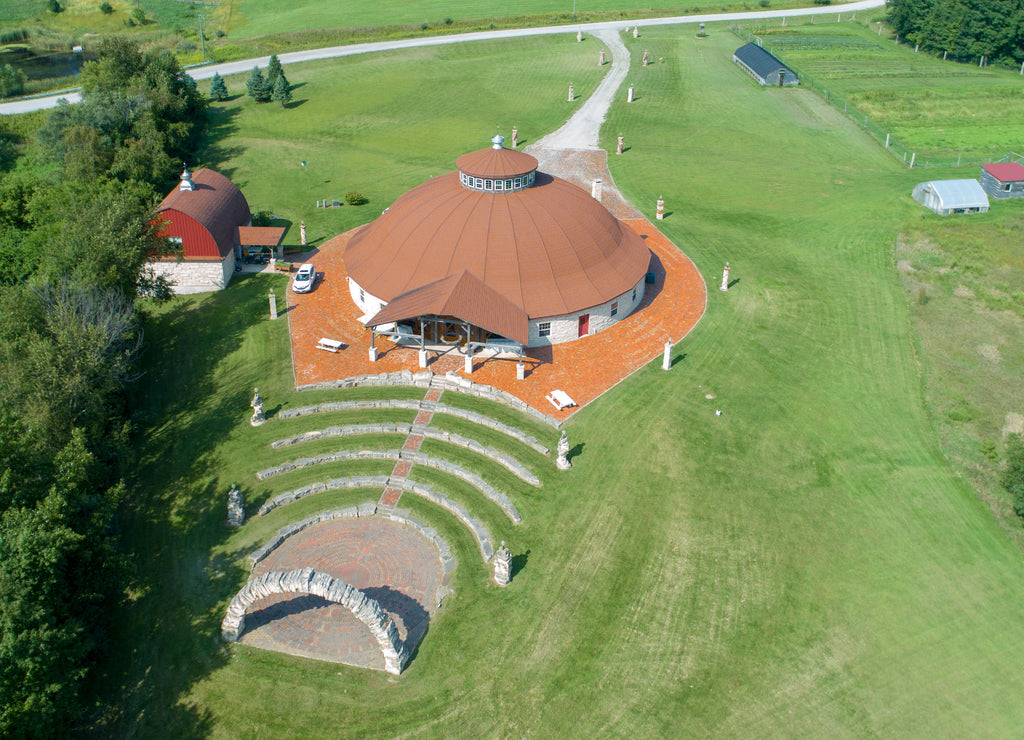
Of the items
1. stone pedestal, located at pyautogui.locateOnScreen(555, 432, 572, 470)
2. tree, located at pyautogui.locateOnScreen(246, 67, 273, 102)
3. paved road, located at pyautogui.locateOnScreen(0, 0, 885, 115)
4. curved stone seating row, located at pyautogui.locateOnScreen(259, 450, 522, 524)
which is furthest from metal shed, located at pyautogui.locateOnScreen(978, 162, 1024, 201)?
tree, located at pyautogui.locateOnScreen(246, 67, 273, 102)

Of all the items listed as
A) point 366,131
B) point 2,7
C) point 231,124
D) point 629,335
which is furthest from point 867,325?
point 2,7

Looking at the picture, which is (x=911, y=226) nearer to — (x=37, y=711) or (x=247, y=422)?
(x=247, y=422)

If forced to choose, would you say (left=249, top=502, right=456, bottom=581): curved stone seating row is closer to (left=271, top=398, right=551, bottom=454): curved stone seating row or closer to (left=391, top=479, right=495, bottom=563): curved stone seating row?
(left=391, top=479, right=495, bottom=563): curved stone seating row

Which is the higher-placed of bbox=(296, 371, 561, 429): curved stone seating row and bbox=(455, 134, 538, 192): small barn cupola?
bbox=(455, 134, 538, 192): small barn cupola

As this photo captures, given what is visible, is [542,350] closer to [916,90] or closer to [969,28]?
[916,90]

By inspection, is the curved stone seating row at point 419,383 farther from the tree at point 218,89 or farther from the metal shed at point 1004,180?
the tree at point 218,89

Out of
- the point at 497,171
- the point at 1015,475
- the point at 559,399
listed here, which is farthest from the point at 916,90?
the point at 559,399
